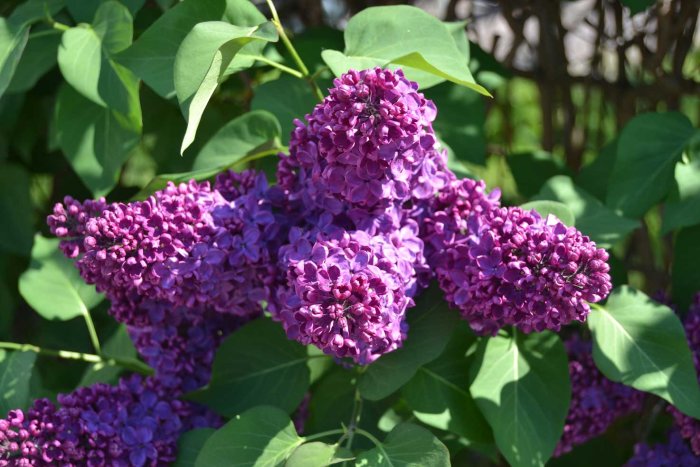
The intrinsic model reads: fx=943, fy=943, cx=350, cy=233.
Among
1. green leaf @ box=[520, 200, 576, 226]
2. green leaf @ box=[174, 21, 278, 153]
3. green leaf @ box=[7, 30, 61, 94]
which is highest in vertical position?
green leaf @ box=[174, 21, 278, 153]

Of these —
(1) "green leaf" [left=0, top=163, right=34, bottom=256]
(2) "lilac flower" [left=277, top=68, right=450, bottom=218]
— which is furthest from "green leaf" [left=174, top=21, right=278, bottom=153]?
(1) "green leaf" [left=0, top=163, right=34, bottom=256]

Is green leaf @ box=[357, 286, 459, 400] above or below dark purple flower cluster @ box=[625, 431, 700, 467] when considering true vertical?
above

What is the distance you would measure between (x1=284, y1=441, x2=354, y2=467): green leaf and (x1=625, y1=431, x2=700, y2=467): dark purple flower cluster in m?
0.49

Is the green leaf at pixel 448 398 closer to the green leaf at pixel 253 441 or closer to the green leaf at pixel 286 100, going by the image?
the green leaf at pixel 253 441

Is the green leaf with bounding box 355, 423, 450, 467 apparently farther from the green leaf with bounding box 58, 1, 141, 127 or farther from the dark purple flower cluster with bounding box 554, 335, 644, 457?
the green leaf with bounding box 58, 1, 141, 127

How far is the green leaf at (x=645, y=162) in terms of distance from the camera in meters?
1.33

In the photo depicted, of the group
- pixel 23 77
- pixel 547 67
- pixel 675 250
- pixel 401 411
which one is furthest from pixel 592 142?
pixel 23 77

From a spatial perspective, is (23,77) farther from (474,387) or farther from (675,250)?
(675,250)

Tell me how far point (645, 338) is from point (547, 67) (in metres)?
0.84

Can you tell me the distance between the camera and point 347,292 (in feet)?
3.06

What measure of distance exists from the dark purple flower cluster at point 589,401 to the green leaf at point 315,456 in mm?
351

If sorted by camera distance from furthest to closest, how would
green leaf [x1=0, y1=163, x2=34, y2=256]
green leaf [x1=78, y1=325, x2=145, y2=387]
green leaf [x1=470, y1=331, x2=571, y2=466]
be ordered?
green leaf [x1=0, y1=163, x2=34, y2=256]
green leaf [x1=78, y1=325, x2=145, y2=387]
green leaf [x1=470, y1=331, x2=571, y2=466]

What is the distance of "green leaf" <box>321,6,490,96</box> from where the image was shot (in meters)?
1.13

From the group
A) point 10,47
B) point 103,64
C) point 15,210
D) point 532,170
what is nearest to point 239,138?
point 103,64
